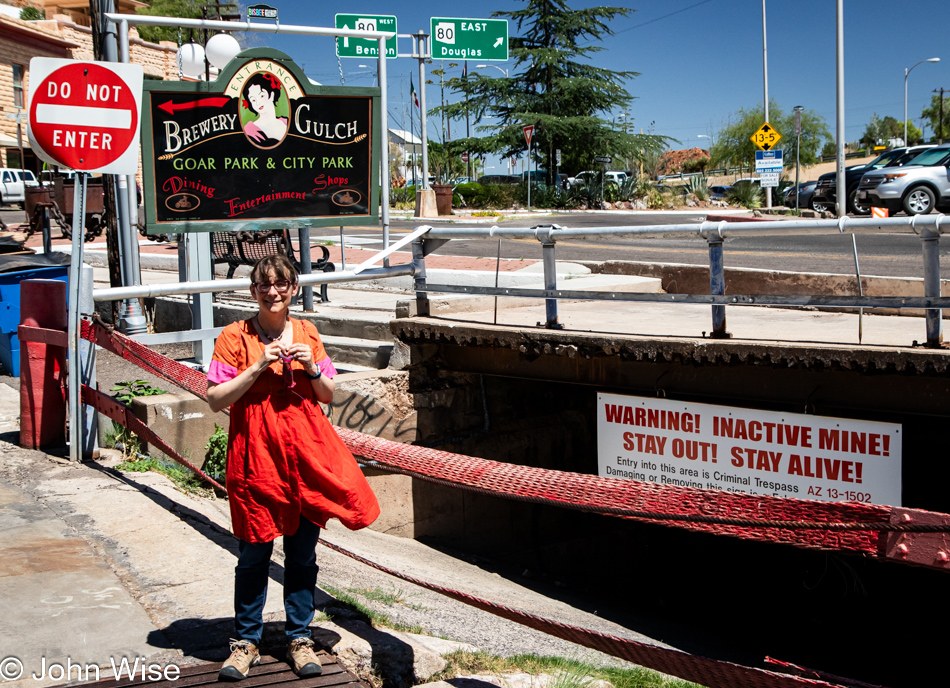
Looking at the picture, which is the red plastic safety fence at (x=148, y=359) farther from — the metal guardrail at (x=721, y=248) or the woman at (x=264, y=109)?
the woman at (x=264, y=109)

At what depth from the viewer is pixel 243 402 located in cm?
325

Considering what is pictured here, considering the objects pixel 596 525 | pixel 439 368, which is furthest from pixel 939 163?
pixel 439 368

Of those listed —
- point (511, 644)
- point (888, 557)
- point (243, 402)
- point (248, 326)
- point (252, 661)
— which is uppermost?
point (248, 326)

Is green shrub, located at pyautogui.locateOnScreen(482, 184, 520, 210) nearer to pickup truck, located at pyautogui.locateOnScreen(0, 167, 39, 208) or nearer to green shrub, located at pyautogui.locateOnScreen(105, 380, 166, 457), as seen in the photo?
pickup truck, located at pyautogui.locateOnScreen(0, 167, 39, 208)

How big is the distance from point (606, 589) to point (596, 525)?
0.75 meters

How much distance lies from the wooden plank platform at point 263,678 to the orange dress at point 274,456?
518 mm

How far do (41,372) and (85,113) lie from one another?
5.97 feet

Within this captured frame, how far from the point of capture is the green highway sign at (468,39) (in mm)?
17281

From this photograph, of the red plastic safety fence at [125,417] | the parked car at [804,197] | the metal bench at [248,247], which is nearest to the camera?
the red plastic safety fence at [125,417]

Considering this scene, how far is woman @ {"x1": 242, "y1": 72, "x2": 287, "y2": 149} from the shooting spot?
7754mm

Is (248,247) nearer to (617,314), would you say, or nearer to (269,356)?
(617,314)

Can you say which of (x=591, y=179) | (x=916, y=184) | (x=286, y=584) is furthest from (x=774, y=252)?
(x=591, y=179)

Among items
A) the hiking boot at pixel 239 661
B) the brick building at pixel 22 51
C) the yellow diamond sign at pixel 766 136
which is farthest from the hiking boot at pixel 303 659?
the brick building at pixel 22 51

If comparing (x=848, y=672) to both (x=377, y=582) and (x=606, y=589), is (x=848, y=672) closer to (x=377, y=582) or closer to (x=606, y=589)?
(x=606, y=589)
